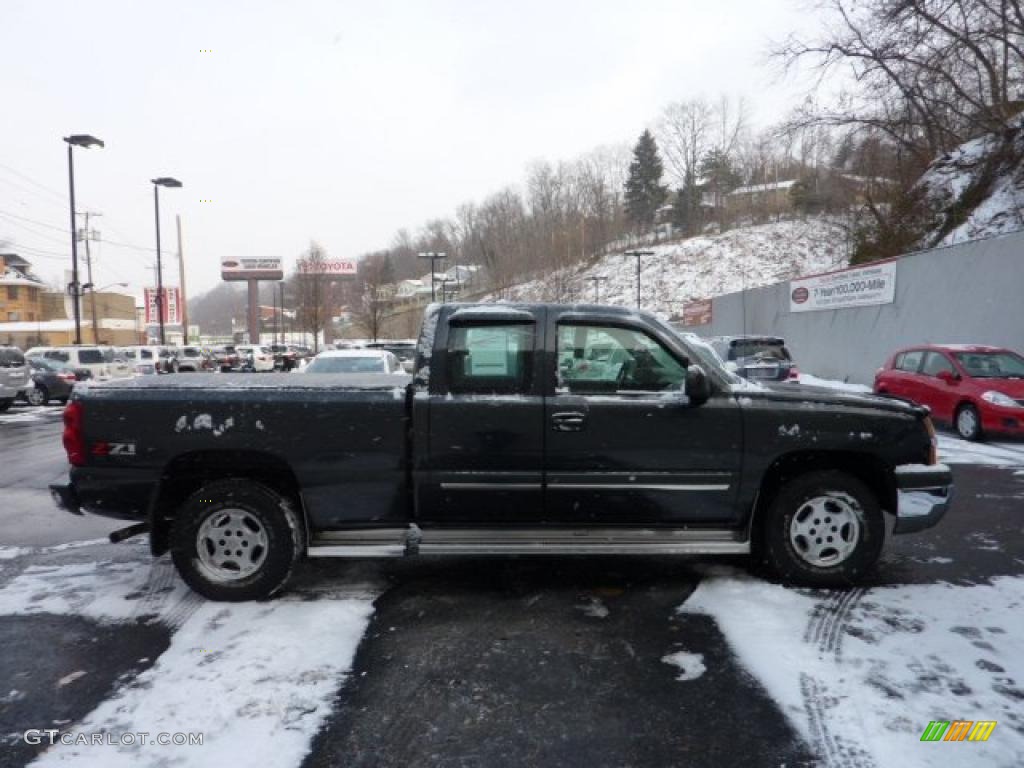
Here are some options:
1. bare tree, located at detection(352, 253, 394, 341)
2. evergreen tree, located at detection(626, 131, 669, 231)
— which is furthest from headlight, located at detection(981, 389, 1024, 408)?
evergreen tree, located at detection(626, 131, 669, 231)

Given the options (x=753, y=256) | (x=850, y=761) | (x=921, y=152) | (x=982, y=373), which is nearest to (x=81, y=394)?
(x=850, y=761)

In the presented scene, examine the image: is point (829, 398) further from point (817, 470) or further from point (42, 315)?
point (42, 315)

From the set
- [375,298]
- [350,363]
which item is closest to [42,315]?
[375,298]

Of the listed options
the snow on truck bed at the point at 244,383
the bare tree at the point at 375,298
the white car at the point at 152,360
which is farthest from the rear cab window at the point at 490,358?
the bare tree at the point at 375,298

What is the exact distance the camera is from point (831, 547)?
4598 millimetres

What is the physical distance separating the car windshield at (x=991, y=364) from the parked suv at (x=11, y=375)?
847 inches

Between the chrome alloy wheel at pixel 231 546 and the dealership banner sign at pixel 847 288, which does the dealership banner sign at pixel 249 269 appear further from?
the chrome alloy wheel at pixel 231 546

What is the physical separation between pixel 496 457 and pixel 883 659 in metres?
2.35

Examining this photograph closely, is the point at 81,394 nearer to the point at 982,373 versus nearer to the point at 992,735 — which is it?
the point at 992,735

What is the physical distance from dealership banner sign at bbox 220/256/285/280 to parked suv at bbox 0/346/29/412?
64.6 m

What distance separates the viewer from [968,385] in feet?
36.4

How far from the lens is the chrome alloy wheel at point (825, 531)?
4555mm

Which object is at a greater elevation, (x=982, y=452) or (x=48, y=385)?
(x=48, y=385)

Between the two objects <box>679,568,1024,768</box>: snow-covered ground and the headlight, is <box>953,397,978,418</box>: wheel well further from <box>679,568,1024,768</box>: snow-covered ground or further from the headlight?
<box>679,568,1024,768</box>: snow-covered ground
